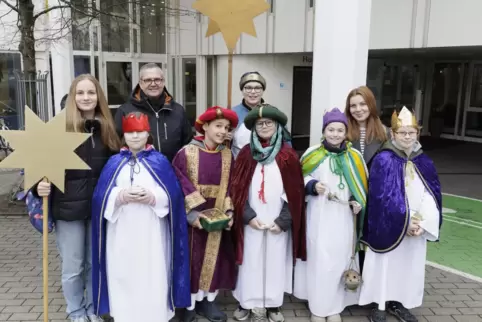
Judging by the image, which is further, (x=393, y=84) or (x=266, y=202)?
(x=393, y=84)

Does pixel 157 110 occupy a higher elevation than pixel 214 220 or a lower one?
higher

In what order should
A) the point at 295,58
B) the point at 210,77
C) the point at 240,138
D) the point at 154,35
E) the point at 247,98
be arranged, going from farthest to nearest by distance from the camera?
the point at 154,35
the point at 210,77
the point at 295,58
the point at 247,98
the point at 240,138

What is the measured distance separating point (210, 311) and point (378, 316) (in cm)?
143

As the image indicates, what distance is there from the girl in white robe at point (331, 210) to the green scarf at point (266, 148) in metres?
0.36

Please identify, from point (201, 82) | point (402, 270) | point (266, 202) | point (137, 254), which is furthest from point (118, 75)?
point (402, 270)

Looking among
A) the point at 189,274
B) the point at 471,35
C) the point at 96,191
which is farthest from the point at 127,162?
the point at 471,35

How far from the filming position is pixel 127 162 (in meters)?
3.25

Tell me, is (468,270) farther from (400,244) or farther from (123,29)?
(123,29)

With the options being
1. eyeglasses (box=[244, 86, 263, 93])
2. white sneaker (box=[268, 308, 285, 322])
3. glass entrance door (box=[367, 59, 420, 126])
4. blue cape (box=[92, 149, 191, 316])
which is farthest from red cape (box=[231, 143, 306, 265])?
glass entrance door (box=[367, 59, 420, 126])

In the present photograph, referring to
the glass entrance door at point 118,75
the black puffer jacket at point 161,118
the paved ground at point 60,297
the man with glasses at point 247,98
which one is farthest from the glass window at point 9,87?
the man with glasses at point 247,98

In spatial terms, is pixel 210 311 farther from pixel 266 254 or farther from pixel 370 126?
pixel 370 126

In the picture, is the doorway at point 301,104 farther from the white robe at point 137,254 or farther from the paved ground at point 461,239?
the white robe at point 137,254

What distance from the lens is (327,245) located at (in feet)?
12.0

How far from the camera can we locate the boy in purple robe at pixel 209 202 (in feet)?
11.4
